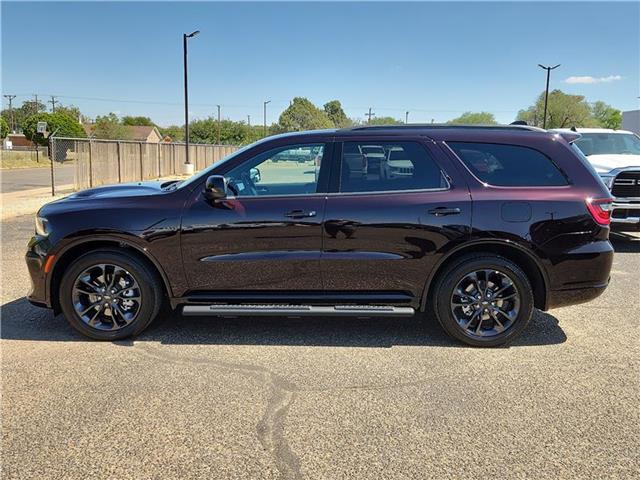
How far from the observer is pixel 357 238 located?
412cm

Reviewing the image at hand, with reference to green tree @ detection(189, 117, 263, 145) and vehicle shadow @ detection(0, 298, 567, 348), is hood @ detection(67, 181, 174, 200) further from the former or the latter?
green tree @ detection(189, 117, 263, 145)

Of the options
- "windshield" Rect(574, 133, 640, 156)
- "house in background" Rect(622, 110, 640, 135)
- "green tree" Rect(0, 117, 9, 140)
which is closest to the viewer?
"windshield" Rect(574, 133, 640, 156)

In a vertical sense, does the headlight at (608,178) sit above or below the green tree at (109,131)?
below

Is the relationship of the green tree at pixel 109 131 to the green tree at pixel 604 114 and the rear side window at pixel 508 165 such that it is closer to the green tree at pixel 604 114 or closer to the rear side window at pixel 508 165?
the rear side window at pixel 508 165

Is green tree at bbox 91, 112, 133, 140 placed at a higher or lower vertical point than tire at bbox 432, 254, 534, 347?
higher

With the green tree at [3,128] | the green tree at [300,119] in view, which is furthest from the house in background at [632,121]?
the green tree at [3,128]

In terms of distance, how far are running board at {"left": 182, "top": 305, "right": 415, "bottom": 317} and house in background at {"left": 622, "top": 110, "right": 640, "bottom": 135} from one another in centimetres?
5428

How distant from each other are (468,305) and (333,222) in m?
1.36

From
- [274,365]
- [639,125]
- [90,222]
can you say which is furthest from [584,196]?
[639,125]

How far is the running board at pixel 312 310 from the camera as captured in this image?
4.15m

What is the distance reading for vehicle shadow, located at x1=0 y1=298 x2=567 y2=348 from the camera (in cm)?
435

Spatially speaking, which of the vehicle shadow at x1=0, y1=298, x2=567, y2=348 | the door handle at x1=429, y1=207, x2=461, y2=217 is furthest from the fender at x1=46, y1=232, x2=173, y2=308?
the door handle at x1=429, y1=207, x2=461, y2=217

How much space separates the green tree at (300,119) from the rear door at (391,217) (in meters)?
69.4

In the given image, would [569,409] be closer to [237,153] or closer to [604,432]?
[604,432]
